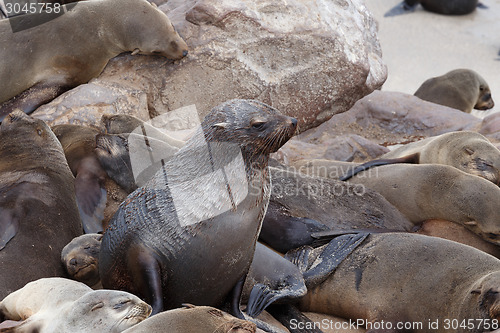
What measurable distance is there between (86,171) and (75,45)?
1.82 meters

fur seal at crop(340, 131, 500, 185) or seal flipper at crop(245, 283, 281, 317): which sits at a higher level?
seal flipper at crop(245, 283, 281, 317)

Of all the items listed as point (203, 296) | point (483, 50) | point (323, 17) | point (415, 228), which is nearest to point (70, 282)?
point (203, 296)

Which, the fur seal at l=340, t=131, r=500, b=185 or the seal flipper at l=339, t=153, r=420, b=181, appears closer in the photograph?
the seal flipper at l=339, t=153, r=420, b=181

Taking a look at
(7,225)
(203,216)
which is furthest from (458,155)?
(7,225)

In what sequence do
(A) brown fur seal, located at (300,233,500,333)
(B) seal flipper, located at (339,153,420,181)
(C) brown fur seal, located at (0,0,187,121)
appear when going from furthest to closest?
(C) brown fur seal, located at (0,0,187,121), (B) seal flipper, located at (339,153,420,181), (A) brown fur seal, located at (300,233,500,333)

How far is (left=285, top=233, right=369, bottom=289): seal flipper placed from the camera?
3.76 meters

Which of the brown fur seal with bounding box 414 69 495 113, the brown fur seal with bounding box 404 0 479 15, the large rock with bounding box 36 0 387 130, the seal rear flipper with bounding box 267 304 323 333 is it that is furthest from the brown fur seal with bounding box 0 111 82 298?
the brown fur seal with bounding box 404 0 479 15

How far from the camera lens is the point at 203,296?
9.75 feet

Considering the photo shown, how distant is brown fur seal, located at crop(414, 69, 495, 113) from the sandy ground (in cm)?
82

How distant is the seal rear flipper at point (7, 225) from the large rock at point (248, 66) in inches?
71.0

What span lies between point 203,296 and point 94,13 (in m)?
3.55

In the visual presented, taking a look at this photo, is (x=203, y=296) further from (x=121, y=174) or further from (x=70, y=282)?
(x=121, y=174)

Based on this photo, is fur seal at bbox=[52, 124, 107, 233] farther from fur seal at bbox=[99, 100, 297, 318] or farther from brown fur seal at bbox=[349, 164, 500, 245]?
brown fur seal at bbox=[349, 164, 500, 245]

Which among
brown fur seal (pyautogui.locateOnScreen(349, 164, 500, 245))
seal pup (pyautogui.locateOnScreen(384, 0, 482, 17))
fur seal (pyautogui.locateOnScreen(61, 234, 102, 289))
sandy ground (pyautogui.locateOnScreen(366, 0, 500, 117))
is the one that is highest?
fur seal (pyautogui.locateOnScreen(61, 234, 102, 289))
